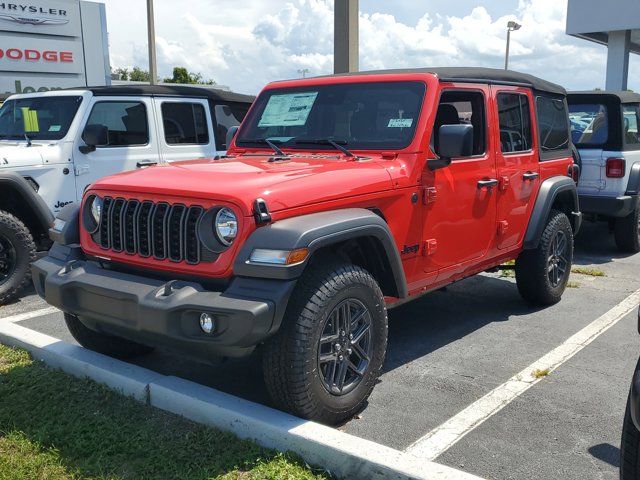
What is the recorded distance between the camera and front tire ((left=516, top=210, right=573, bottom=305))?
18.2 ft

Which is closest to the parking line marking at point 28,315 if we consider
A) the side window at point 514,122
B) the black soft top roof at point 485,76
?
the black soft top roof at point 485,76

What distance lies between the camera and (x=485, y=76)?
16.2 ft

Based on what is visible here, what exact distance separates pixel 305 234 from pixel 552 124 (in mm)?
3684

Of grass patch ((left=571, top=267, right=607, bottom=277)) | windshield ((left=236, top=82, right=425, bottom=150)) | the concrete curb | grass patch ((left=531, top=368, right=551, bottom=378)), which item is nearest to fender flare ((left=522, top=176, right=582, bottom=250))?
grass patch ((left=531, top=368, right=551, bottom=378))

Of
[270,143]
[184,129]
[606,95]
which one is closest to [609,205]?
[606,95]

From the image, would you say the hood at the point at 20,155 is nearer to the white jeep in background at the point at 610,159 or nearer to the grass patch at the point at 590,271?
the grass patch at the point at 590,271

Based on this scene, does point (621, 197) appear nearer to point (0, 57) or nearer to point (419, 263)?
point (419, 263)

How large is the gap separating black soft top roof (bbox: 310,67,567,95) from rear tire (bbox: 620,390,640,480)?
2.69 meters

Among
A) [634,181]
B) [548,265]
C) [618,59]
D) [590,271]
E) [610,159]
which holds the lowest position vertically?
[590,271]

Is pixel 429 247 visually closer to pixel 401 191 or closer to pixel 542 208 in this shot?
pixel 401 191

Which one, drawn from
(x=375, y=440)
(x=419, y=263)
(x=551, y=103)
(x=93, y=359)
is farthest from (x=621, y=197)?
(x=93, y=359)

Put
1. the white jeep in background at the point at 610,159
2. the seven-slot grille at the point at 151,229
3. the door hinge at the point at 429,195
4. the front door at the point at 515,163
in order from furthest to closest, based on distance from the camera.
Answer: the white jeep in background at the point at 610,159 < the front door at the point at 515,163 < the door hinge at the point at 429,195 < the seven-slot grille at the point at 151,229

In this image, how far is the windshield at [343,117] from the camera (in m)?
4.29

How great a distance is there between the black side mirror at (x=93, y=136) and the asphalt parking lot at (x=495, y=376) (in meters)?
1.53
